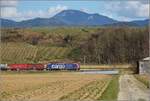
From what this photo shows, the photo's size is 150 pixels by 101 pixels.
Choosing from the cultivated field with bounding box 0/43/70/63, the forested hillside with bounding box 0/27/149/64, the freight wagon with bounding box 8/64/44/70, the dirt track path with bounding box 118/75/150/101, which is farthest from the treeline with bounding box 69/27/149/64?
the dirt track path with bounding box 118/75/150/101

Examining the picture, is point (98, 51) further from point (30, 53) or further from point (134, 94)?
point (134, 94)

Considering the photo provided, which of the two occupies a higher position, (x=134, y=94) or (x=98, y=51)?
(x=98, y=51)

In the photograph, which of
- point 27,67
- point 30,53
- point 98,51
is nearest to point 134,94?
point 27,67

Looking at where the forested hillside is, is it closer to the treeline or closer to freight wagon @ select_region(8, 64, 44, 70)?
the treeline

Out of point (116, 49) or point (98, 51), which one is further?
point (98, 51)

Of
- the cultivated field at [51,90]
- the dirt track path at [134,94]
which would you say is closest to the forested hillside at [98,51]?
the cultivated field at [51,90]

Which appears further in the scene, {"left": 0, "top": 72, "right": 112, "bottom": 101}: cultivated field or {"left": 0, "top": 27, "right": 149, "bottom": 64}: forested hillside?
{"left": 0, "top": 27, "right": 149, "bottom": 64}: forested hillside

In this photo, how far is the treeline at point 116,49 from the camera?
414 feet

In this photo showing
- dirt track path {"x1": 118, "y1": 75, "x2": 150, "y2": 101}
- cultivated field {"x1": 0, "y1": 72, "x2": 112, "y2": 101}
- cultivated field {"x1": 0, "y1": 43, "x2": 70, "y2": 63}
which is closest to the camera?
dirt track path {"x1": 118, "y1": 75, "x2": 150, "y2": 101}

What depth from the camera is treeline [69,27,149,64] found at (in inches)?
4968

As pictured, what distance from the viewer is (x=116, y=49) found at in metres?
133

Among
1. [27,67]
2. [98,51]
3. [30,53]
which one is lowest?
[27,67]

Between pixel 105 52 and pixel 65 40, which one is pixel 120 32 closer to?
pixel 105 52

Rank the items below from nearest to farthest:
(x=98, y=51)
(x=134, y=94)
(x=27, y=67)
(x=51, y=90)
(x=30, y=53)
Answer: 1. (x=134, y=94)
2. (x=51, y=90)
3. (x=27, y=67)
4. (x=98, y=51)
5. (x=30, y=53)
